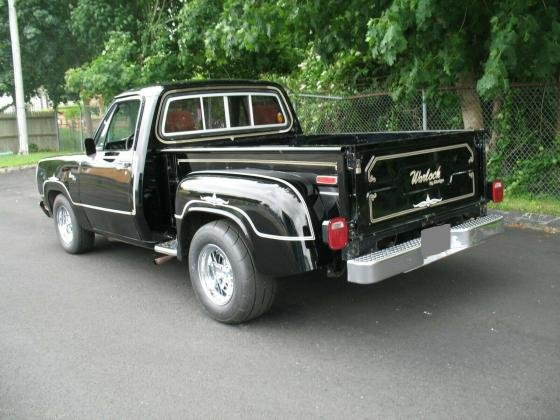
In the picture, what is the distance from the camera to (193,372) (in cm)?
390

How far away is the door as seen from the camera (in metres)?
5.66

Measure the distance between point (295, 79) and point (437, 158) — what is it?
900 cm

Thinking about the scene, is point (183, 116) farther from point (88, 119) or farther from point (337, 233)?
point (88, 119)

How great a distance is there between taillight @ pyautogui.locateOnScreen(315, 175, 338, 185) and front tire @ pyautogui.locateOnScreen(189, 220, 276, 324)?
2.32 ft

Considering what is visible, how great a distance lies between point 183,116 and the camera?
5832 mm

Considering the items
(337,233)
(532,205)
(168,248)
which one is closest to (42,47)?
(532,205)

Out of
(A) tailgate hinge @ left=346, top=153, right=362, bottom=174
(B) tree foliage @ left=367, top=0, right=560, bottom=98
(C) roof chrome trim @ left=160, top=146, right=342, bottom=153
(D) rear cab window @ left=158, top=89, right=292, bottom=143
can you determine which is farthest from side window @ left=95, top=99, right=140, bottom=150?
(B) tree foliage @ left=367, top=0, right=560, bottom=98

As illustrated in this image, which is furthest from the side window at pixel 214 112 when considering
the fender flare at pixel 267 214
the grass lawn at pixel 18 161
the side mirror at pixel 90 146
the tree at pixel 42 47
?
the tree at pixel 42 47

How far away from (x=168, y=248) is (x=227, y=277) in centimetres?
81

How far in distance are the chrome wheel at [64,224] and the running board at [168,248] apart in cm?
211

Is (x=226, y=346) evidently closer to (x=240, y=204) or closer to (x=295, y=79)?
(x=240, y=204)

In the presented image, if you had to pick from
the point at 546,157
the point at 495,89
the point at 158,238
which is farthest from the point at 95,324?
the point at 546,157

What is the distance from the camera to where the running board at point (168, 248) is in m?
5.24

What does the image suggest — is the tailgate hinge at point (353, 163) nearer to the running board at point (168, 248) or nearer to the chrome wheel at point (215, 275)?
the chrome wheel at point (215, 275)
